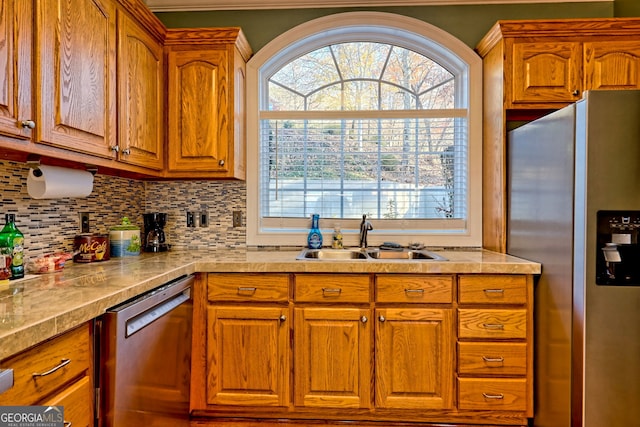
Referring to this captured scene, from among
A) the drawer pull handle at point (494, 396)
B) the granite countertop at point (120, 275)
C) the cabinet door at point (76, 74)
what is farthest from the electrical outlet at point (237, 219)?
Answer: the drawer pull handle at point (494, 396)

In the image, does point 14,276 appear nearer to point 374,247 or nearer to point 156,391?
point 156,391

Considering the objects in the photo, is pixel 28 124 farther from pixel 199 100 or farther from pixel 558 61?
pixel 558 61

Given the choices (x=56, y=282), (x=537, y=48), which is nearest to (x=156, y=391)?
(x=56, y=282)

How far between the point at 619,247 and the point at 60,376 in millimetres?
2021

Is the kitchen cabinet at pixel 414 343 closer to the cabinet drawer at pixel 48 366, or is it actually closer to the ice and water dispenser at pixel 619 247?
Result: the ice and water dispenser at pixel 619 247

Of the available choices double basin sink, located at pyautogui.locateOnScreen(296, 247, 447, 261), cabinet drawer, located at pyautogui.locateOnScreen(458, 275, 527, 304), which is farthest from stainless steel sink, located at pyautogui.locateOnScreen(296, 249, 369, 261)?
cabinet drawer, located at pyautogui.locateOnScreen(458, 275, 527, 304)

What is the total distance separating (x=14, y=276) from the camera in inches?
58.1

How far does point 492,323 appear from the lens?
1.87 metres

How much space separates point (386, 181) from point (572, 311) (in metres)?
1.35

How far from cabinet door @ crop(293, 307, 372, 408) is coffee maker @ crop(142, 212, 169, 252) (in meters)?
1.12

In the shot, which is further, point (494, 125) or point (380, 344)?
point (494, 125)

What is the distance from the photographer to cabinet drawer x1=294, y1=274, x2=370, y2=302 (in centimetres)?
190

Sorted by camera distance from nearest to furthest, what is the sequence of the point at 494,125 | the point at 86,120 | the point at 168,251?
1. the point at 86,120
2. the point at 494,125
3. the point at 168,251

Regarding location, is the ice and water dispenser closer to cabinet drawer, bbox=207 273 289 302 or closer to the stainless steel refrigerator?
the stainless steel refrigerator
